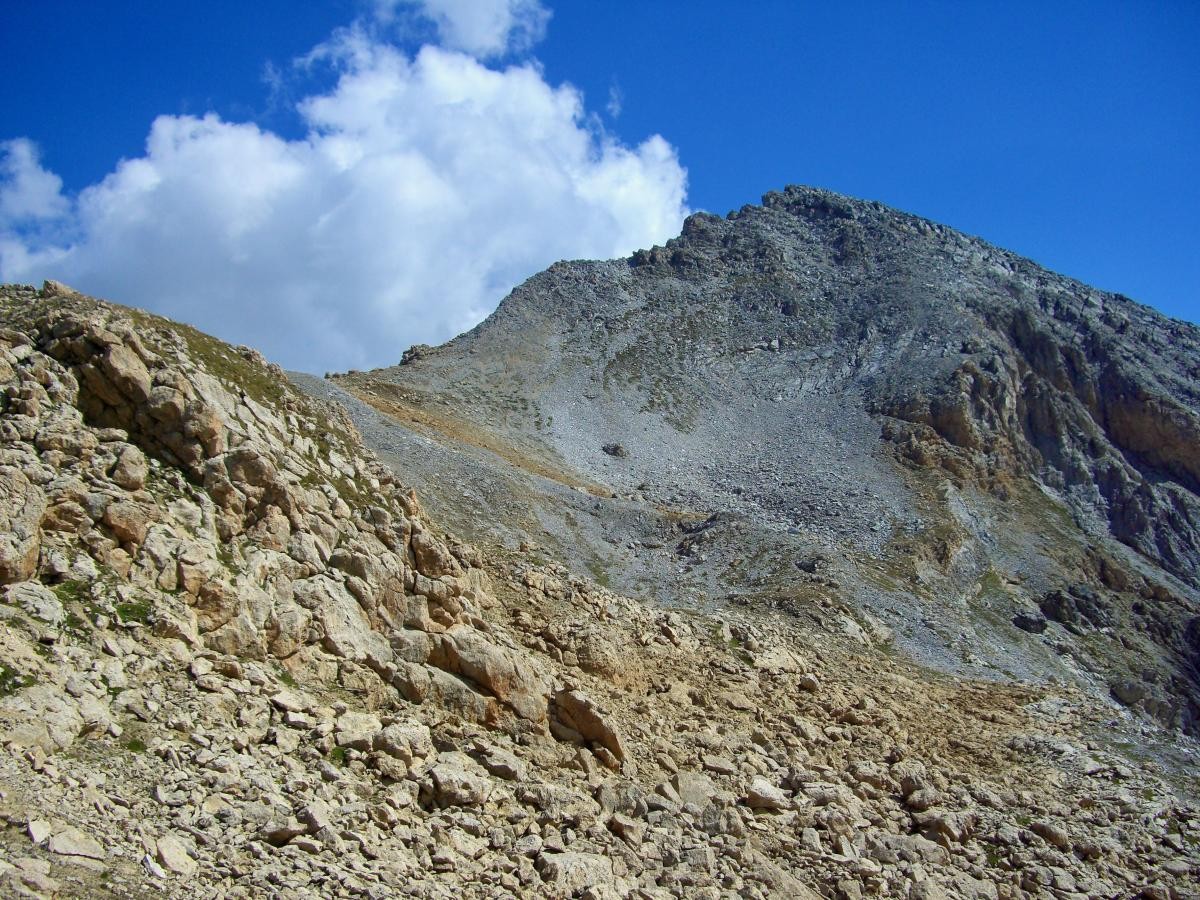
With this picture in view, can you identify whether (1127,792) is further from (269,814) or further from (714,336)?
(714,336)

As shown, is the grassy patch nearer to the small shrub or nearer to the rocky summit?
the rocky summit

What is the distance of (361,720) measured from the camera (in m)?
15.6

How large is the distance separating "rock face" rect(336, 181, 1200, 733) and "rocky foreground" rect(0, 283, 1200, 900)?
11.3 meters

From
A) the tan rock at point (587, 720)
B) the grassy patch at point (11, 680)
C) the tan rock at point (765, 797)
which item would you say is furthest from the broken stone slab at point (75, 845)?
the tan rock at point (765, 797)

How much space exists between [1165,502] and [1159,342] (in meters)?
27.5

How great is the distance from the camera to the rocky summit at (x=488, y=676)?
41.5 feet

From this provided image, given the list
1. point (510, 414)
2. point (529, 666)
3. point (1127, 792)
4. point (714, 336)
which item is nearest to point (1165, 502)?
point (714, 336)

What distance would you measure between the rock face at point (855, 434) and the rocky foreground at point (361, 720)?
1132 centimetres

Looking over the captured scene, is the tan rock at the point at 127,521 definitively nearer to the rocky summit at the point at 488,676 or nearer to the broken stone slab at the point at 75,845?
the rocky summit at the point at 488,676

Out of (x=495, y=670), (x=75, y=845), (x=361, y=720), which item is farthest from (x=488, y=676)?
(x=75, y=845)

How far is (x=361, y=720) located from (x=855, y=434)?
61.4 metres

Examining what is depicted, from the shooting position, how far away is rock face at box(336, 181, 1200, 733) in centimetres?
4150

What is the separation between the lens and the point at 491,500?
38.4 m

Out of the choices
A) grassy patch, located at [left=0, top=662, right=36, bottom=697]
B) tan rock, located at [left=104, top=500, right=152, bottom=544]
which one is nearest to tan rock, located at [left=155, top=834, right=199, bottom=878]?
grassy patch, located at [left=0, top=662, right=36, bottom=697]
